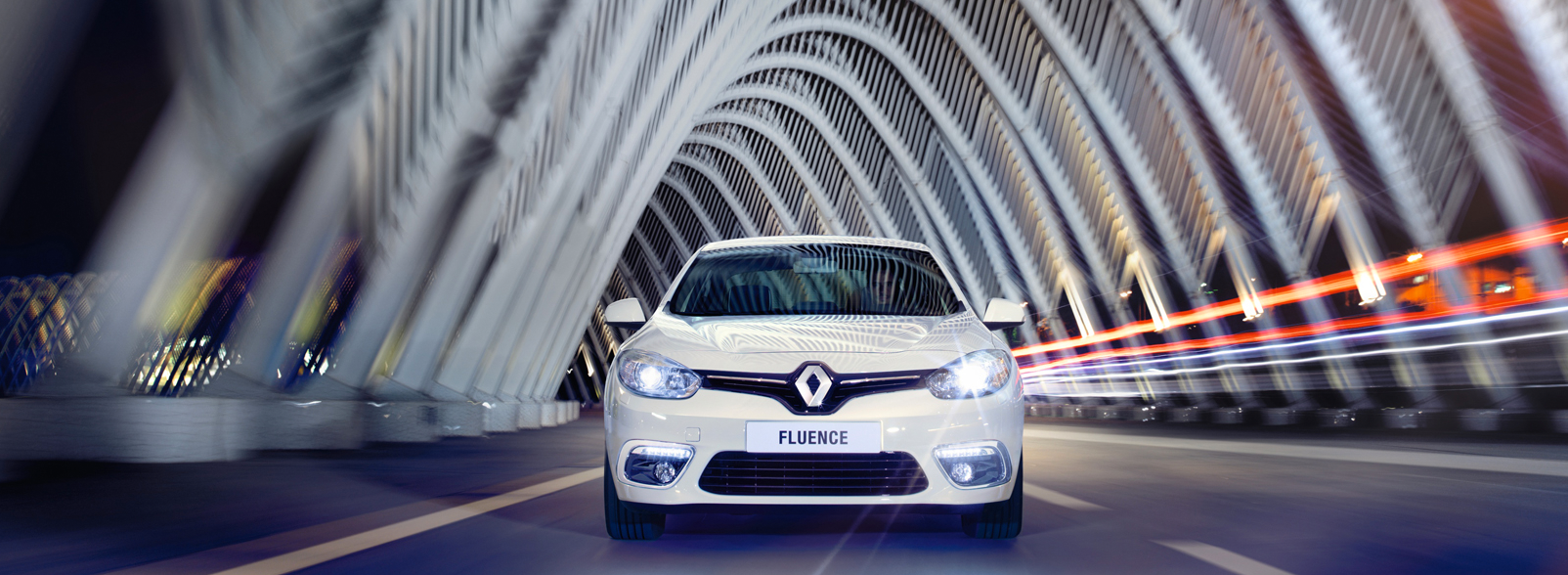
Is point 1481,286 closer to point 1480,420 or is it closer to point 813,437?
point 1480,420

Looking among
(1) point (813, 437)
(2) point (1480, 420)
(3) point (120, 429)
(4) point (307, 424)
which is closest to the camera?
(1) point (813, 437)

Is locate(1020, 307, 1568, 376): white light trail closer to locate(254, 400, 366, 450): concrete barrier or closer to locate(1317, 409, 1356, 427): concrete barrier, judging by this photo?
locate(1317, 409, 1356, 427): concrete barrier

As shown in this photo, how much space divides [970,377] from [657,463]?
4.07 feet

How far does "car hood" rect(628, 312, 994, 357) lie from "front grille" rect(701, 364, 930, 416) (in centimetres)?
13

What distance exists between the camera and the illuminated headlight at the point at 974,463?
15.5ft

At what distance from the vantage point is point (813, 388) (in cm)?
470

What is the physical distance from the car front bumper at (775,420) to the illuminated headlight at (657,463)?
0.07 feet

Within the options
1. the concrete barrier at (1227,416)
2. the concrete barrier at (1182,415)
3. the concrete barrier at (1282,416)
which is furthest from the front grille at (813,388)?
the concrete barrier at (1182,415)

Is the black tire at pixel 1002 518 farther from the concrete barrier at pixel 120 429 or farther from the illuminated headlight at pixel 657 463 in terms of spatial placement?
the concrete barrier at pixel 120 429

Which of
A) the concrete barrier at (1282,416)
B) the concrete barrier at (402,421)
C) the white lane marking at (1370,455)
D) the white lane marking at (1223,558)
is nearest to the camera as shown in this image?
the white lane marking at (1223,558)

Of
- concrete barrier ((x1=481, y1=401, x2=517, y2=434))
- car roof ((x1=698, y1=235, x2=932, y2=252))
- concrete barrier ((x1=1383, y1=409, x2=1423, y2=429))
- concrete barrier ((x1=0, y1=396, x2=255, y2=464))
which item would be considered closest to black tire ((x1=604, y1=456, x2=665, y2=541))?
car roof ((x1=698, y1=235, x2=932, y2=252))

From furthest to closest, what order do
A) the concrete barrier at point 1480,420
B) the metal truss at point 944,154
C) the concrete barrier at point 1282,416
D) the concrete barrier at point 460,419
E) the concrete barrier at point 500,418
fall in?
1. the concrete barrier at point 1282,416
2. the concrete barrier at point 500,418
3. the concrete barrier at point 460,419
4. the concrete barrier at point 1480,420
5. the metal truss at point 944,154

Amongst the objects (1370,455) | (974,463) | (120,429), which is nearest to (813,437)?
(974,463)

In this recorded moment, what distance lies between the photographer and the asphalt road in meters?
4.57
